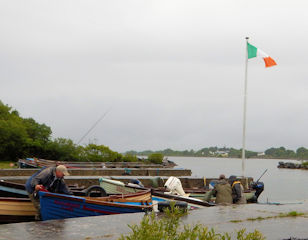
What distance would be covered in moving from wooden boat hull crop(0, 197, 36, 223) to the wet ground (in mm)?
4448

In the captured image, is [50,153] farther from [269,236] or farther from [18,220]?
[269,236]

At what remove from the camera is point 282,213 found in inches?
418

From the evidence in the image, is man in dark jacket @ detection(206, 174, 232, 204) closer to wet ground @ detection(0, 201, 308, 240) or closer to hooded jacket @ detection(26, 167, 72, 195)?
wet ground @ detection(0, 201, 308, 240)

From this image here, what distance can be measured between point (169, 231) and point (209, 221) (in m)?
5.16

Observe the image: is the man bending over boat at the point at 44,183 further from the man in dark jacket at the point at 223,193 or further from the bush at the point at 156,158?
the bush at the point at 156,158

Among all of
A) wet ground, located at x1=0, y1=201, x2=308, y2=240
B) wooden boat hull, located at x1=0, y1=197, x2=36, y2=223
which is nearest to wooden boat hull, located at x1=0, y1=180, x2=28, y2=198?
wooden boat hull, located at x1=0, y1=197, x2=36, y2=223

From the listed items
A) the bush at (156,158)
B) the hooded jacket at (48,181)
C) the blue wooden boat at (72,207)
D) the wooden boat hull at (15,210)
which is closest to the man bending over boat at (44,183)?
the hooded jacket at (48,181)

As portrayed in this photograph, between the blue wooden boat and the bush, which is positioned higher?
the bush

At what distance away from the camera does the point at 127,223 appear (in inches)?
348

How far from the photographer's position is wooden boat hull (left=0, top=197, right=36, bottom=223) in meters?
12.8

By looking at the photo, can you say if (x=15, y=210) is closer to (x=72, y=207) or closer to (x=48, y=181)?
(x=48, y=181)

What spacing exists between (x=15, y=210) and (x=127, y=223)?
17.8 feet

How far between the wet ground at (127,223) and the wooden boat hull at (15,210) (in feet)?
14.6

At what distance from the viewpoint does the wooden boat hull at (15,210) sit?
12773 mm
